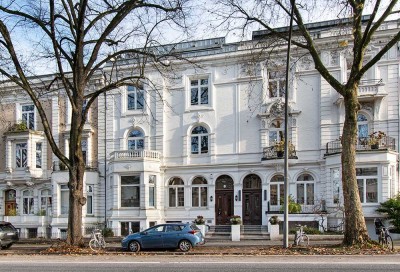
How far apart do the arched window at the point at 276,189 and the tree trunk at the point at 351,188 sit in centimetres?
1448

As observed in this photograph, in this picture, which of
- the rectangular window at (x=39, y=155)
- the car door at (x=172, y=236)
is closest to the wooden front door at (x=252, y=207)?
the car door at (x=172, y=236)

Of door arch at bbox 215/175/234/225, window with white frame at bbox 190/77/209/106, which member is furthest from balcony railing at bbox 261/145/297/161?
window with white frame at bbox 190/77/209/106

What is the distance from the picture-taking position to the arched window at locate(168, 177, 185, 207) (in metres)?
35.7

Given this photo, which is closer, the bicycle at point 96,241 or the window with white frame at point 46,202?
the bicycle at point 96,241

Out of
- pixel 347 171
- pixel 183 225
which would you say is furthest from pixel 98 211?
pixel 347 171

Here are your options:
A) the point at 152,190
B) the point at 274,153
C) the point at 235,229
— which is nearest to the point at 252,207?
the point at 274,153

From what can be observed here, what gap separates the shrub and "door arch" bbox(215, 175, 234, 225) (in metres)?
9.99

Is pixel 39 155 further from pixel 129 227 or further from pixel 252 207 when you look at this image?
pixel 252 207

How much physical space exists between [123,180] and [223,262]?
21232mm

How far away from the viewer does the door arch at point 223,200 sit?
34.3 metres

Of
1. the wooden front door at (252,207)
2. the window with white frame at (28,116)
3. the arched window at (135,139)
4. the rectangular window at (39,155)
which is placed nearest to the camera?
the wooden front door at (252,207)

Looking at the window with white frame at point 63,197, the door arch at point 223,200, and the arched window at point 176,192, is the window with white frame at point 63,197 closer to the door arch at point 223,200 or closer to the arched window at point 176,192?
the arched window at point 176,192

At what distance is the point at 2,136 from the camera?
1563 inches

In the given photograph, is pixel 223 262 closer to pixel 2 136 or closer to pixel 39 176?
pixel 39 176
